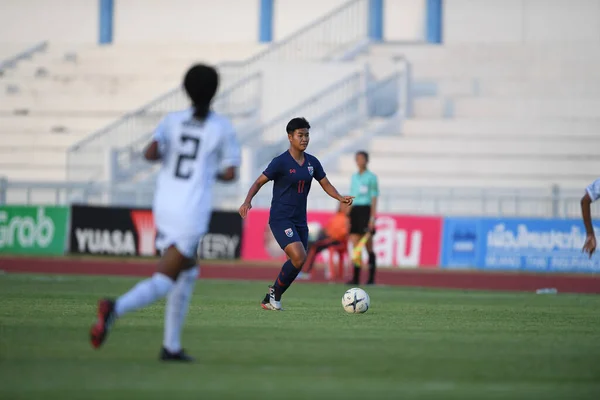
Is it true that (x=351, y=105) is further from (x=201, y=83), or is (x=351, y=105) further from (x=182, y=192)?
(x=182, y=192)

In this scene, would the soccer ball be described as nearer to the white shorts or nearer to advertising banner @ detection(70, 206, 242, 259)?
the white shorts

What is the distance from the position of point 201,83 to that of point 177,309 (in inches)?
64.2

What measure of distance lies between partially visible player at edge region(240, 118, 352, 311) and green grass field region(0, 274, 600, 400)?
16.1 inches

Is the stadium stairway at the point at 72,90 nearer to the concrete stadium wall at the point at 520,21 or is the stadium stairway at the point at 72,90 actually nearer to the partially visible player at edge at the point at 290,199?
the concrete stadium wall at the point at 520,21

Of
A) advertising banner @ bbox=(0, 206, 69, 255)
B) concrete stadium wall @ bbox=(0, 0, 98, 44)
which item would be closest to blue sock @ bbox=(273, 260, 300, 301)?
advertising banner @ bbox=(0, 206, 69, 255)

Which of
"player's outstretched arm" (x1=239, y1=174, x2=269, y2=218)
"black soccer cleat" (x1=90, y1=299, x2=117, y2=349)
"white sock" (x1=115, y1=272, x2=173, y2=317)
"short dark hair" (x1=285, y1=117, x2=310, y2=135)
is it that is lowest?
"black soccer cleat" (x1=90, y1=299, x2=117, y2=349)

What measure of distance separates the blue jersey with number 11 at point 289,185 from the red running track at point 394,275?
29.7 ft

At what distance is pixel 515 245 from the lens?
28.2m

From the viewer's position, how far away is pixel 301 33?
131ft

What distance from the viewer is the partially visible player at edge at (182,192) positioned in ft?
29.9

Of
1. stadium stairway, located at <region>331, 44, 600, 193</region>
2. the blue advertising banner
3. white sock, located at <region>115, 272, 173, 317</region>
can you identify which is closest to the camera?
white sock, located at <region>115, 272, 173, 317</region>

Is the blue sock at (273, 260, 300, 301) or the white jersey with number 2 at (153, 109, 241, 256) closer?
the white jersey with number 2 at (153, 109, 241, 256)

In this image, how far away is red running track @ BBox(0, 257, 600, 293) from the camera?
2473cm

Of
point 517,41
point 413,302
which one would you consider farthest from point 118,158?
point 413,302
